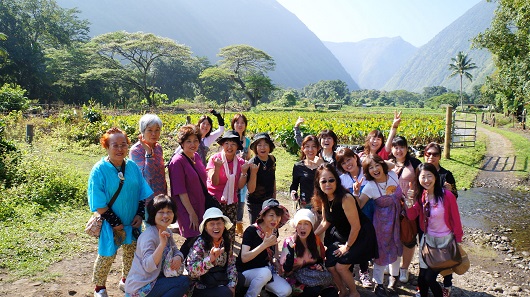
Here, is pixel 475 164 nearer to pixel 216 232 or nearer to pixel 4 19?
pixel 216 232

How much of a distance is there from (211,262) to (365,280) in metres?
1.69

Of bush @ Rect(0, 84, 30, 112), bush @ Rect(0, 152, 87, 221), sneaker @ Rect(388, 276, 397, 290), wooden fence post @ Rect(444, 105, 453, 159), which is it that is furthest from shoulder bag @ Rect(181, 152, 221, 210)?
bush @ Rect(0, 84, 30, 112)

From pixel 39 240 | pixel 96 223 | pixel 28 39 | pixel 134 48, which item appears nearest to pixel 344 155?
pixel 96 223

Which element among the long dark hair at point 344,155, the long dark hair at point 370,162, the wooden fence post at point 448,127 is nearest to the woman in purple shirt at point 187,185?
the long dark hair at point 344,155

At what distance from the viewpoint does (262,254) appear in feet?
10.4

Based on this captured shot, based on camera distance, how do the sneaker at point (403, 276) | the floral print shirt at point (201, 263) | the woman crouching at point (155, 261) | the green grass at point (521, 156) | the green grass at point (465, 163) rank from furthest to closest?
the green grass at point (521, 156)
the green grass at point (465, 163)
the sneaker at point (403, 276)
the floral print shirt at point (201, 263)
the woman crouching at point (155, 261)

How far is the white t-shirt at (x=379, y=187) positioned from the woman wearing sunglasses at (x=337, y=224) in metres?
0.27

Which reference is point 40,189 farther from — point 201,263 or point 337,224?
point 337,224

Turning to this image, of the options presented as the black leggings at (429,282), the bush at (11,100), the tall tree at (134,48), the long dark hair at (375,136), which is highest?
the tall tree at (134,48)

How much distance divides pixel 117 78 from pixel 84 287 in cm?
3377

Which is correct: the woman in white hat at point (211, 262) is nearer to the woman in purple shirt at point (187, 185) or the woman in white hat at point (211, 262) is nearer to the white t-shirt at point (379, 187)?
the woman in purple shirt at point (187, 185)

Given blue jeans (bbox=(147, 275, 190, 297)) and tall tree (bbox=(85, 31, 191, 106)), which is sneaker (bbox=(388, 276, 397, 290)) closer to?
blue jeans (bbox=(147, 275, 190, 297))

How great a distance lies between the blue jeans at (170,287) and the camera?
9.17 feet

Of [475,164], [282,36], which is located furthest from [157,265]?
[282,36]
